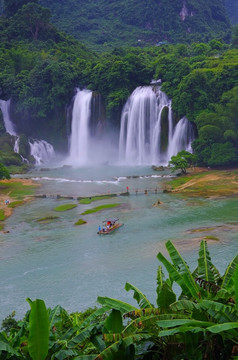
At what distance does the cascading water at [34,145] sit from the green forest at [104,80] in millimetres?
932

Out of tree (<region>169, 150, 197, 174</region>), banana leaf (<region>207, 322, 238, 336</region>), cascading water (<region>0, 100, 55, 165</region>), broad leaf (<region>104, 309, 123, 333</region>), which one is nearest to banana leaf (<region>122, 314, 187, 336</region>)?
broad leaf (<region>104, 309, 123, 333</region>)

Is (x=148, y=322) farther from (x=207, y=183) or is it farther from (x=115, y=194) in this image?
(x=207, y=183)

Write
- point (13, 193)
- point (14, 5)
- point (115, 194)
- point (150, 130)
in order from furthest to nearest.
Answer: point (14, 5), point (150, 130), point (13, 193), point (115, 194)

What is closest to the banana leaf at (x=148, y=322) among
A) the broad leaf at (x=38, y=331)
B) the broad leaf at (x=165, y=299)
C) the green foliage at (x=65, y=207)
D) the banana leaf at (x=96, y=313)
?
the broad leaf at (x=165, y=299)

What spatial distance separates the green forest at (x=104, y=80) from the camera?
50.7 meters

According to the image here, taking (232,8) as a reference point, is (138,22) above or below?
below

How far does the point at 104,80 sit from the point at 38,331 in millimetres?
59966

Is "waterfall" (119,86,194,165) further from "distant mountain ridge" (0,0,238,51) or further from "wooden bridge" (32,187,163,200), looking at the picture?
"distant mountain ridge" (0,0,238,51)

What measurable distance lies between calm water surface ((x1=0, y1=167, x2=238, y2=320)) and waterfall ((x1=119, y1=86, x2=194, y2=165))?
17.2m

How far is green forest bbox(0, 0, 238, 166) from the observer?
5066 centimetres

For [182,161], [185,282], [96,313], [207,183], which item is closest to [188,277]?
[185,282]

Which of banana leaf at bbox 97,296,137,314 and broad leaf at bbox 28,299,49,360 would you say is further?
banana leaf at bbox 97,296,137,314

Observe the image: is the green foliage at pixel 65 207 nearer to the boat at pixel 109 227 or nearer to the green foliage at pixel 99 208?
the green foliage at pixel 99 208

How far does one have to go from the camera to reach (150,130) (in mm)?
59594
